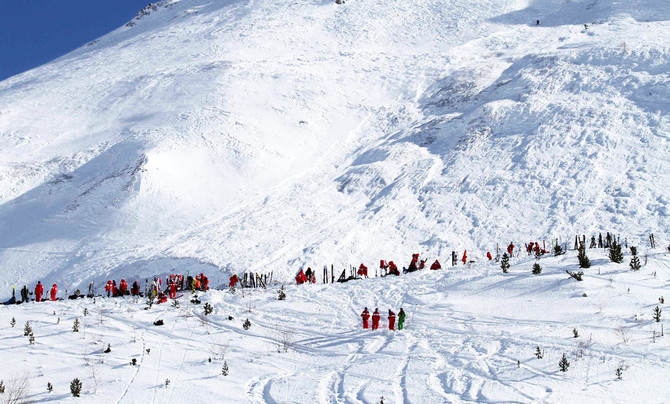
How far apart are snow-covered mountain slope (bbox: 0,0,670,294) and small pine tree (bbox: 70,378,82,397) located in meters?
17.0

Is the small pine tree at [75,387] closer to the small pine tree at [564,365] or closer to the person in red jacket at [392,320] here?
the person in red jacket at [392,320]

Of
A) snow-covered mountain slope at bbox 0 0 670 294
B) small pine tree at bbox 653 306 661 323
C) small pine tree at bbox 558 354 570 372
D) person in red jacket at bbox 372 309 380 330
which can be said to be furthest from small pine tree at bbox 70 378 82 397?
snow-covered mountain slope at bbox 0 0 670 294

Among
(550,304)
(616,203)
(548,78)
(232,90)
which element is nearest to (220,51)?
(232,90)

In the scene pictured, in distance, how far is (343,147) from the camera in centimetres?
4272

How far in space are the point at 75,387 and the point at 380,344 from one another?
25.0ft

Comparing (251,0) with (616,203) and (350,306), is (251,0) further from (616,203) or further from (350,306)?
(350,306)

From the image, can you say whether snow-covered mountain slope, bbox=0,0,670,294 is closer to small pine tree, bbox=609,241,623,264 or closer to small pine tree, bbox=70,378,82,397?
small pine tree, bbox=609,241,623,264

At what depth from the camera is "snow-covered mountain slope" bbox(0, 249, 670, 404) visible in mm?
11641

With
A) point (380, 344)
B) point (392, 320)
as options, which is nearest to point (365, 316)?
point (392, 320)

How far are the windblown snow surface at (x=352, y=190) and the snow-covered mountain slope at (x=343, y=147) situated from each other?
0.20 m

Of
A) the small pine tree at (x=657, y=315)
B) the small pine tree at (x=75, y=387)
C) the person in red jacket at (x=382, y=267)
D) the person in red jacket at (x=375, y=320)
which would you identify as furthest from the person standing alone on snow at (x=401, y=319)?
the person in red jacket at (x=382, y=267)

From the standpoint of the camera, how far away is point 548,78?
42.7 m

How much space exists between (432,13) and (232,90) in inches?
1185

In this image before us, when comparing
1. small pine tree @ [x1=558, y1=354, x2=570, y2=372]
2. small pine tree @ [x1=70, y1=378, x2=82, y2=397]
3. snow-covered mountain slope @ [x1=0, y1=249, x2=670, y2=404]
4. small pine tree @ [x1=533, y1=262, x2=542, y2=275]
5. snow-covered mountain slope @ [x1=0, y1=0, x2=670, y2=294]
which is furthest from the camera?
snow-covered mountain slope @ [x1=0, y1=0, x2=670, y2=294]
